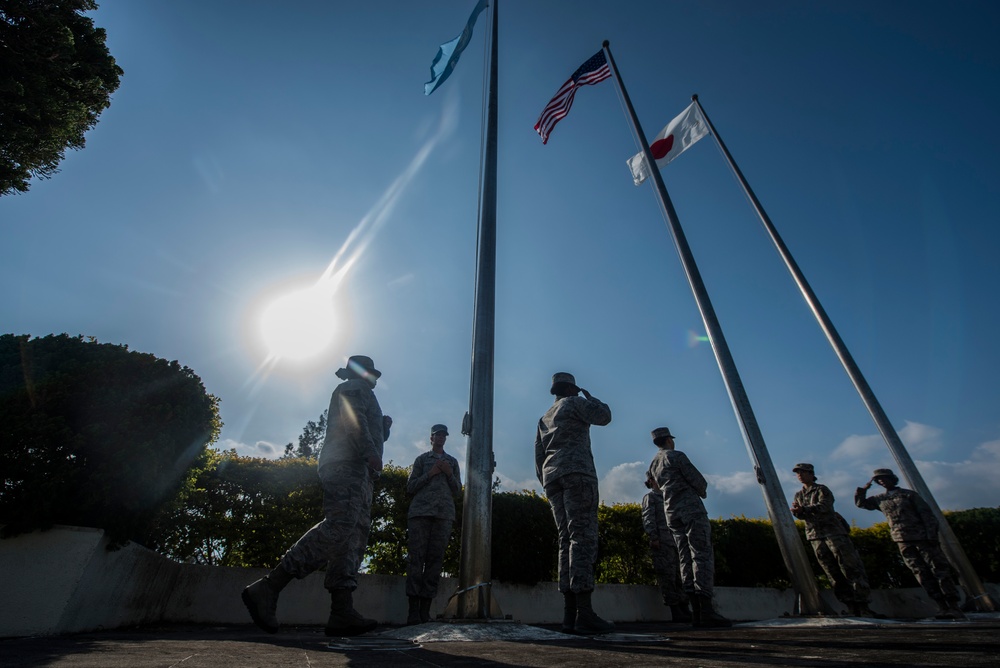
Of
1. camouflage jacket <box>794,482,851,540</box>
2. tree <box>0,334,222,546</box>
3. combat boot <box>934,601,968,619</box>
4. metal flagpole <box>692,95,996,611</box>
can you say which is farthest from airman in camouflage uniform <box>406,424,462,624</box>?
metal flagpole <box>692,95,996,611</box>

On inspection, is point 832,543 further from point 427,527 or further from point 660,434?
point 427,527

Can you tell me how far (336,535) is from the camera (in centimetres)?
331

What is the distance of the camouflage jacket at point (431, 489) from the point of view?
204 inches

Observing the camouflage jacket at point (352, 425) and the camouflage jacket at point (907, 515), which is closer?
the camouflage jacket at point (352, 425)

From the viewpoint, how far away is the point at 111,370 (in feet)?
13.5

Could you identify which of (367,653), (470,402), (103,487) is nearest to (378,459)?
(470,402)

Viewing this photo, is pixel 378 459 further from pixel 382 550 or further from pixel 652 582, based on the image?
pixel 652 582

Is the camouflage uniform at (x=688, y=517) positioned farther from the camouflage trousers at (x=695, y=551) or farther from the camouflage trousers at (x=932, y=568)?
the camouflage trousers at (x=932, y=568)

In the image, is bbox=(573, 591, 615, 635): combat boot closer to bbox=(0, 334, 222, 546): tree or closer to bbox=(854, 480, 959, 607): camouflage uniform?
bbox=(0, 334, 222, 546): tree

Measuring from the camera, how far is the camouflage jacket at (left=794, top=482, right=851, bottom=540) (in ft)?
22.1

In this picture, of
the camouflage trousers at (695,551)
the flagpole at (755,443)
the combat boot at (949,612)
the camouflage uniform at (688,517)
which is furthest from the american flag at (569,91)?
the combat boot at (949,612)

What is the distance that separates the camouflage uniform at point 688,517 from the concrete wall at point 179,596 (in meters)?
2.09

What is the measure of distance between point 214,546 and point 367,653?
15.9ft

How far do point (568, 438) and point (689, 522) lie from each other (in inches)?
86.3
